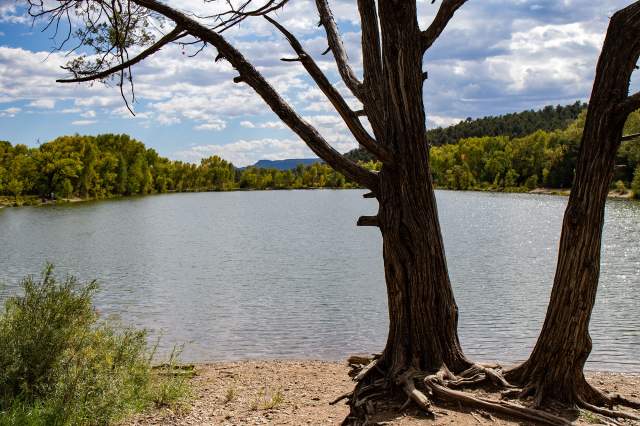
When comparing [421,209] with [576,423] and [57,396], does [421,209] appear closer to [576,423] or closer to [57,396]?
[576,423]

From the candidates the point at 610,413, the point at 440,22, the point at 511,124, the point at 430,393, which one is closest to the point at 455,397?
the point at 430,393

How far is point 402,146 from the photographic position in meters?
6.38

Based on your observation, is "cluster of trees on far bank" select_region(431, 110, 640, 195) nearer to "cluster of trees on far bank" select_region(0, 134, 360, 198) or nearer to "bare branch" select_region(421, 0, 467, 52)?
"cluster of trees on far bank" select_region(0, 134, 360, 198)

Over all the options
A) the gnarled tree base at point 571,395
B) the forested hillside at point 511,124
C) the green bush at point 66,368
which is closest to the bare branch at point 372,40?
the gnarled tree base at point 571,395

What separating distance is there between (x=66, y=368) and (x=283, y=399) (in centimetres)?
253

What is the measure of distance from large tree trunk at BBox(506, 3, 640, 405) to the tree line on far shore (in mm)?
38733

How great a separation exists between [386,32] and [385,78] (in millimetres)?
478

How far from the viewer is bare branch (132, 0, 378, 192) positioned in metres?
6.22

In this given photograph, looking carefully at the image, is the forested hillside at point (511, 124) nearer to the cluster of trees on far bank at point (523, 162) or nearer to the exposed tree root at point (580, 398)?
the cluster of trees on far bank at point (523, 162)

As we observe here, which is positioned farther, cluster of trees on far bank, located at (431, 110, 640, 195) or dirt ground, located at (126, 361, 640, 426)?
cluster of trees on far bank, located at (431, 110, 640, 195)

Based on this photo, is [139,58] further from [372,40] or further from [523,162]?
[523,162]

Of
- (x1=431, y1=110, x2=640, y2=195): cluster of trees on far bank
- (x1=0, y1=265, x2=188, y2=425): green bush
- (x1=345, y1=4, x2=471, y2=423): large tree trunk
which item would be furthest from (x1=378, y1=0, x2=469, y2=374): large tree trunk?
(x1=431, y1=110, x2=640, y2=195): cluster of trees on far bank

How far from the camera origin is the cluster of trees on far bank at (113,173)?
2813 inches

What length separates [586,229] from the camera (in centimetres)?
567
